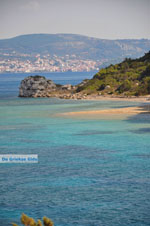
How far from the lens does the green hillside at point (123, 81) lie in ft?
386

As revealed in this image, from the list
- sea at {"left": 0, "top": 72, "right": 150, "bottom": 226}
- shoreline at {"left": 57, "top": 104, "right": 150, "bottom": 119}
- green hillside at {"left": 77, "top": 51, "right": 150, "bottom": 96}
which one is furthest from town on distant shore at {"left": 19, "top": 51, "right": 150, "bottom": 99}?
sea at {"left": 0, "top": 72, "right": 150, "bottom": 226}

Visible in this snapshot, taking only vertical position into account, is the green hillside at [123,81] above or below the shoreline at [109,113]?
above

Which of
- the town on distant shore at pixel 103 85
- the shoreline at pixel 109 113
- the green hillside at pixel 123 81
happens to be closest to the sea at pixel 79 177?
the shoreline at pixel 109 113

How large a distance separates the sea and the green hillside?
2362 inches

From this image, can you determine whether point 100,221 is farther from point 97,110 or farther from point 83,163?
point 97,110

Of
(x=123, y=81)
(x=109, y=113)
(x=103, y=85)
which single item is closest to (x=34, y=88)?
(x=103, y=85)

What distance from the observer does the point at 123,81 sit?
126 m

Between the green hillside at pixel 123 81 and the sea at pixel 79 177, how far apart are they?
59997 mm

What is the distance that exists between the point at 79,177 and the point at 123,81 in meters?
95.0

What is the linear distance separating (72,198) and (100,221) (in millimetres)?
3881

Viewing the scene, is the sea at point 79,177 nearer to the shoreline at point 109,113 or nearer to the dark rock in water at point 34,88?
the shoreline at point 109,113

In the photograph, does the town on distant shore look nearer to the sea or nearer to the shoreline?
the shoreline

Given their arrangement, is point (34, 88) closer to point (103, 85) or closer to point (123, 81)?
point (103, 85)

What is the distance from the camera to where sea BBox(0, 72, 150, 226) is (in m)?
25.9
